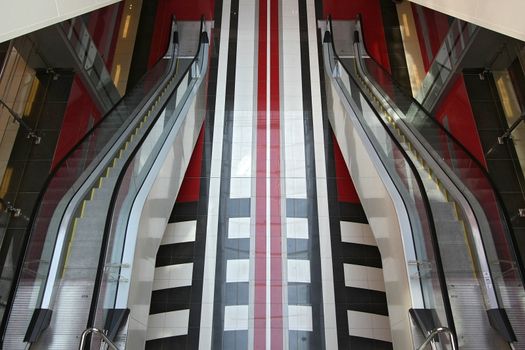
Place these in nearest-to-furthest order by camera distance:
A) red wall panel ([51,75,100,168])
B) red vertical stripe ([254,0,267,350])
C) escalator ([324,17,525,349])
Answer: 1. escalator ([324,17,525,349])
2. red vertical stripe ([254,0,267,350])
3. red wall panel ([51,75,100,168])

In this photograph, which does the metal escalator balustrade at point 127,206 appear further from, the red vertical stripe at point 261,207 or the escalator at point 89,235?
the red vertical stripe at point 261,207

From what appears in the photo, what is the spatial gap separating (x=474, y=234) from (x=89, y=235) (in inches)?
153

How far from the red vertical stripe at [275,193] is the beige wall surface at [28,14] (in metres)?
4.46

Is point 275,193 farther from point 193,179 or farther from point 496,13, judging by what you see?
point 496,13

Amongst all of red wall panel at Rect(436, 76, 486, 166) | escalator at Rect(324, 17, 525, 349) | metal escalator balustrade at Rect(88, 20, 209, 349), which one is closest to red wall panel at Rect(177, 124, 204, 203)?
metal escalator balustrade at Rect(88, 20, 209, 349)

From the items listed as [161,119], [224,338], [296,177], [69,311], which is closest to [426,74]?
[296,177]

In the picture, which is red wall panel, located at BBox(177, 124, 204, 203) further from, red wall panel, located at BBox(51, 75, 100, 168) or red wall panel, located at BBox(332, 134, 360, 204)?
red wall panel, located at BBox(332, 134, 360, 204)

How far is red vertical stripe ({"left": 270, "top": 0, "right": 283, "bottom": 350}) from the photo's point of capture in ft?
23.6

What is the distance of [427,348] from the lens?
4.50 metres

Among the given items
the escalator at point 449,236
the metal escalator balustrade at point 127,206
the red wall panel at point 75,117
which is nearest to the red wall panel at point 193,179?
the metal escalator balustrade at point 127,206

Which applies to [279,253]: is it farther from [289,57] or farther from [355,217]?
[289,57]

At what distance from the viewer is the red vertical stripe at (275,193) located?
720cm

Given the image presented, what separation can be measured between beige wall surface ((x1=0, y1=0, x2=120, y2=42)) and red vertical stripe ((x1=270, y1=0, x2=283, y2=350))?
4.46 m

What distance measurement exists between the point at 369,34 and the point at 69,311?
30.6 ft
